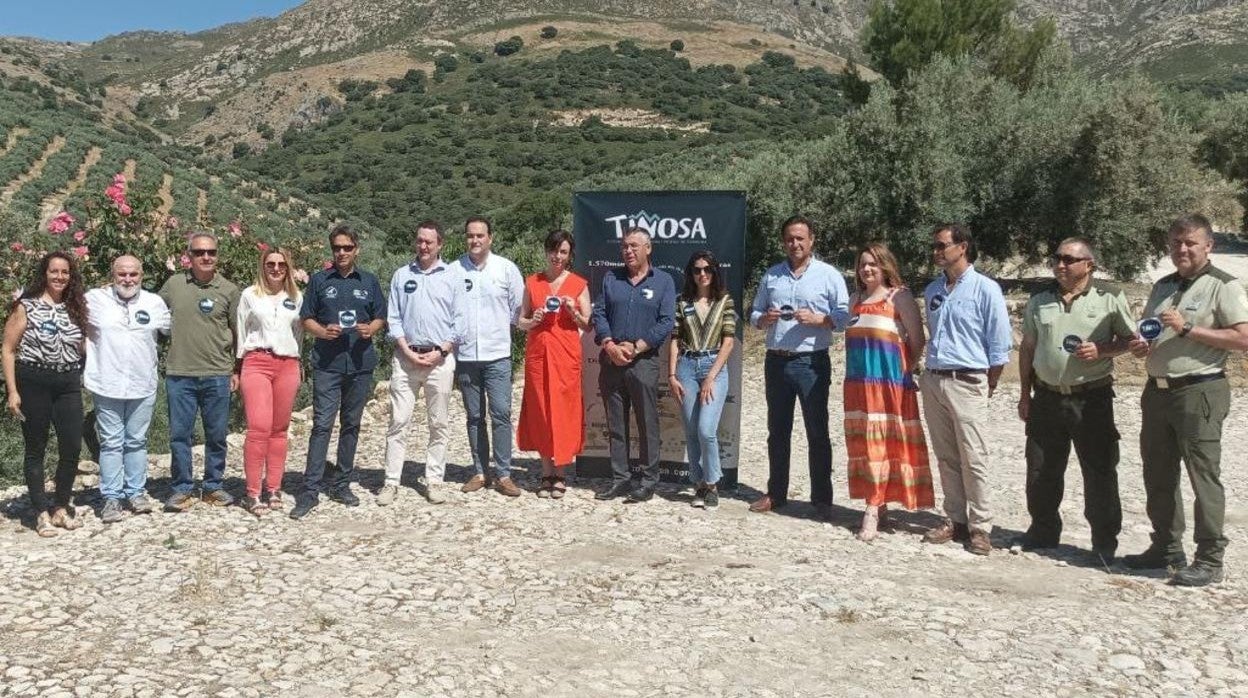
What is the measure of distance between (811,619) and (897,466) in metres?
1.79

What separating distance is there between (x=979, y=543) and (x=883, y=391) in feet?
3.80

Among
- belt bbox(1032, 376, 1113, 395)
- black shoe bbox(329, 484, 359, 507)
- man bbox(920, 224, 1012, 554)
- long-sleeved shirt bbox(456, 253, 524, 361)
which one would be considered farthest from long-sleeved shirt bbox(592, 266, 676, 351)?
belt bbox(1032, 376, 1113, 395)

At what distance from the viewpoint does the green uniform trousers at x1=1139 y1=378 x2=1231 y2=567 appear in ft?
17.3

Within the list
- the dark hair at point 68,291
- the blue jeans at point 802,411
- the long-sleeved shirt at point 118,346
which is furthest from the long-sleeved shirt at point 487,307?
the dark hair at point 68,291

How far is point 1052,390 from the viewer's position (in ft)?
19.2

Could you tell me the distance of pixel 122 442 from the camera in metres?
6.66

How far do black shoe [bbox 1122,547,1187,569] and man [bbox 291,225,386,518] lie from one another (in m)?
5.34

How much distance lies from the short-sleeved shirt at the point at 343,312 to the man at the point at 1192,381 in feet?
16.9

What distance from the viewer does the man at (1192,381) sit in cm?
→ 519

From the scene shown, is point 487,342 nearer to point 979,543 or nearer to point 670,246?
point 670,246

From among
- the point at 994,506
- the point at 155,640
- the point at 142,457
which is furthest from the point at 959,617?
the point at 142,457

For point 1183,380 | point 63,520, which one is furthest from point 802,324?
point 63,520

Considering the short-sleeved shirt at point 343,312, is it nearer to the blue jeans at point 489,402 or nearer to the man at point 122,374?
the blue jeans at point 489,402

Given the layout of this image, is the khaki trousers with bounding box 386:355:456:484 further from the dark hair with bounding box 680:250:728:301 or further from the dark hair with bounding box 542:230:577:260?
the dark hair with bounding box 680:250:728:301
